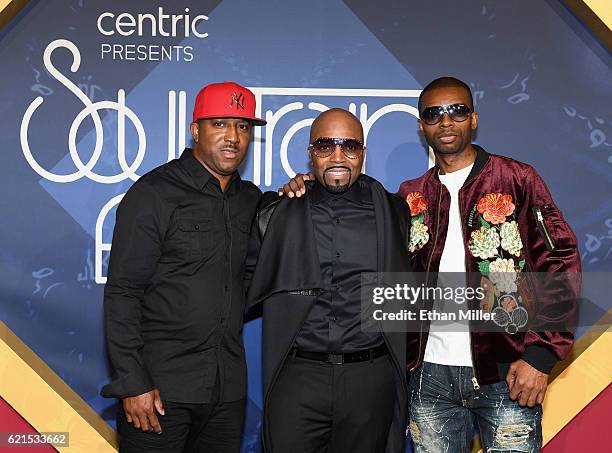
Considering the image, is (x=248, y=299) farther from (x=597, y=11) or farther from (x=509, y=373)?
(x=597, y=11)

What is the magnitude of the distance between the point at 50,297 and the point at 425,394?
203 cm

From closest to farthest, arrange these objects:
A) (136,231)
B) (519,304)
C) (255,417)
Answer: (136,231), (519,304), (255,417)

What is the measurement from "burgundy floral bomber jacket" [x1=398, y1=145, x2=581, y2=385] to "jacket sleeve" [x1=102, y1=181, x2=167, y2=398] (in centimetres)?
106

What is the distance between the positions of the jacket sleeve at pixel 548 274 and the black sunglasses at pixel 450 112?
1.09 feet

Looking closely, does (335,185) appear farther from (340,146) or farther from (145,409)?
(145,409)

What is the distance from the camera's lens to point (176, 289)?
8.02ft

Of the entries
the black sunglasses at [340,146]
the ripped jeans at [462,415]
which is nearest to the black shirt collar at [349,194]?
the black sunglasses at [340,146]

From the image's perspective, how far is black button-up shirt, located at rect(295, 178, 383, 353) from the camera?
2445mm

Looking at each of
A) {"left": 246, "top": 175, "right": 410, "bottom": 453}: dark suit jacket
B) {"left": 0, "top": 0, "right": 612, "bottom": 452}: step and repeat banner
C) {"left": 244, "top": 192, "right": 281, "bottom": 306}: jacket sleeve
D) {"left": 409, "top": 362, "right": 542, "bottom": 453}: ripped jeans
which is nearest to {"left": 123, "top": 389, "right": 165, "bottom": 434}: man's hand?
{"left": 246, "top": 175, "right": 410, "bottom": 453}: dark suit jacket

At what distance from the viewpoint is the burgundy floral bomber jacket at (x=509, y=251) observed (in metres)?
2.45

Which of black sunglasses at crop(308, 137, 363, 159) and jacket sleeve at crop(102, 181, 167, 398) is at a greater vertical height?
black sunglasses at crop(308, 137, 363, 159)

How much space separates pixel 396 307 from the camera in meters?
2.50

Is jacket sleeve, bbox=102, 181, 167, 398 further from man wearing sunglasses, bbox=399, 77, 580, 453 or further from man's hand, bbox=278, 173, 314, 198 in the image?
man wearing sunglasses, bbox=399, 77, 580, 453

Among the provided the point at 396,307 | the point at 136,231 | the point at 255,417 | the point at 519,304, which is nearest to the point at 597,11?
the point at 519,304
